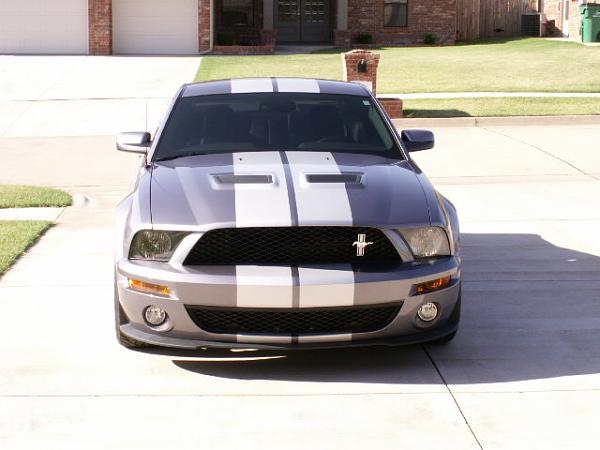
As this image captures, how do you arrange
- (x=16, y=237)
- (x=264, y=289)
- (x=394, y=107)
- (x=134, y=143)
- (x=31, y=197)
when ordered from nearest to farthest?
(x=264, y=289) → (x=134, y=143) → (x=16, y=237) → (x=31, y=197) → (x=394, y=107)

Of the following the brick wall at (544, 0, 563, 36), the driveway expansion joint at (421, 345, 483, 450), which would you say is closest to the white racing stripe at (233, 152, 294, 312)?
the driveway expansion joint at (421, 345, 483, 450)

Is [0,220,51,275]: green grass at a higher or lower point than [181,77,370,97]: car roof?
lower

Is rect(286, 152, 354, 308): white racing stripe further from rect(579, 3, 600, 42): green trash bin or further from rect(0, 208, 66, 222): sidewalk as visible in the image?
rect(579, 3, 600, 42): green trash bin

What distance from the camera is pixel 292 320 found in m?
5.86

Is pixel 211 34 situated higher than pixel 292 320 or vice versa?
pixel 211 34

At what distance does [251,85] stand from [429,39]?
31001mm

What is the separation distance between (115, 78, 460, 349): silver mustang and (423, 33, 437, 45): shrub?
3233 centimetres

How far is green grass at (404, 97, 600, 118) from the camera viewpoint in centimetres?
1927

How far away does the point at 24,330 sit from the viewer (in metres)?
6.86

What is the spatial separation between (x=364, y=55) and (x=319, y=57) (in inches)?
538

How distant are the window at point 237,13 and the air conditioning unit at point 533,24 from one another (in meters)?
11.7

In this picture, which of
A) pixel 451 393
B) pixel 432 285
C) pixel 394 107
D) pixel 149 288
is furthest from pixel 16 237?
pixel 394 107

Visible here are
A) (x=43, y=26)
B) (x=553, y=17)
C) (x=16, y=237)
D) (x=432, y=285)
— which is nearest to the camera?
(x=432, y=285)

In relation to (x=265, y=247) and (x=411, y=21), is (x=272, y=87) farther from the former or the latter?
(x=411, y=21)
